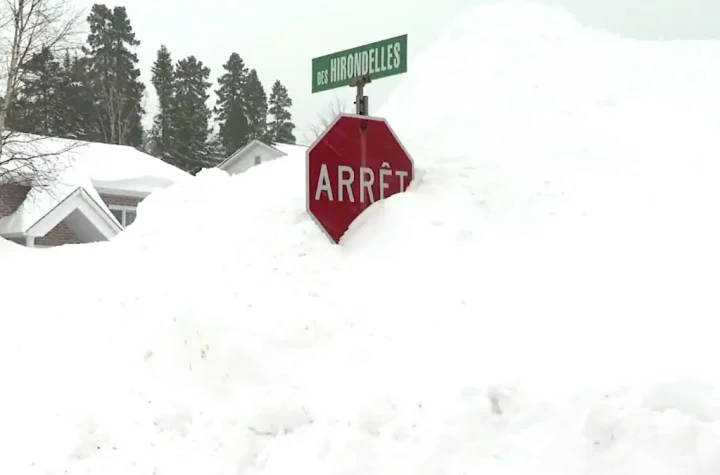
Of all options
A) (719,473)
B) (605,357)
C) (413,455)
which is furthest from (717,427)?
(413,455)

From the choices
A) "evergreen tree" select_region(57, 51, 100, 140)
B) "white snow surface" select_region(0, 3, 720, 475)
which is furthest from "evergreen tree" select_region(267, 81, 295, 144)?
"white snow surface" select_region(0, 3, 720, 475)

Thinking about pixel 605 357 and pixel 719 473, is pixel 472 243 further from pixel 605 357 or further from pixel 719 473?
pixel 719 473

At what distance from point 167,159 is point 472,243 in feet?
187

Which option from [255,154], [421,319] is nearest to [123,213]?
[255,154]

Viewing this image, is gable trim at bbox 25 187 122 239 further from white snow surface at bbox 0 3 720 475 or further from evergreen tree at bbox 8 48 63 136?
white snow surface at bbox 0 3 720 475

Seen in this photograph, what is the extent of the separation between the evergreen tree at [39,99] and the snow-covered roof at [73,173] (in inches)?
99.4

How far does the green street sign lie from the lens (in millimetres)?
6906

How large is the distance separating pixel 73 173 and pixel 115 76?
3359 centimetres

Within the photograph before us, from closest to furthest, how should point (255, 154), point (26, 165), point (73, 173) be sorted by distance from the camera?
point (26, 165) < point (73, 173) < point (255, 154)

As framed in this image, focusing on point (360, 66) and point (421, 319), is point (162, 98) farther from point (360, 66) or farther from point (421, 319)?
point (421, 319)

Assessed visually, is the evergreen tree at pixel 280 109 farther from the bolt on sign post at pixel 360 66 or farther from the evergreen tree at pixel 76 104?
the bolt on sign post at pixel 360 66

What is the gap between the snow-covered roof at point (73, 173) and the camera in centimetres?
2344

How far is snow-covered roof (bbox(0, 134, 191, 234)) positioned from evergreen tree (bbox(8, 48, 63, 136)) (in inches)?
99.4

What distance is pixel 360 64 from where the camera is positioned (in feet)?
23.4
